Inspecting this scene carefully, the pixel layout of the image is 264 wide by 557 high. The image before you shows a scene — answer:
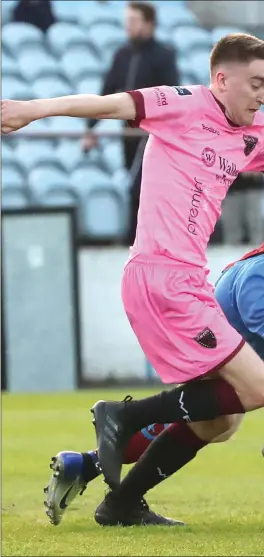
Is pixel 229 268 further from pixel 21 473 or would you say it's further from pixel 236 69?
pixel 21 473

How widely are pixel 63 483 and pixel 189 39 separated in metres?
11.6

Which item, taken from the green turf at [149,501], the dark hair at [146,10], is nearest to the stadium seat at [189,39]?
the dark hair at [146,10]

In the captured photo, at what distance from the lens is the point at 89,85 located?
46.3 ft

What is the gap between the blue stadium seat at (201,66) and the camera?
14.3 m

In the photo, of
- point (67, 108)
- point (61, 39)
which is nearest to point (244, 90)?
point (67, 108)

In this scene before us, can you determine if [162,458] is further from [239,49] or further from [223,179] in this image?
[239,49]

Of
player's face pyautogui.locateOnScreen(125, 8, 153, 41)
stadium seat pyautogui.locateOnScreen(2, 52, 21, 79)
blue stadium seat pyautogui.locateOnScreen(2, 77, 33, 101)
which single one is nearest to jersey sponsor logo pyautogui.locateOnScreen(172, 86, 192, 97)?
player's face pyautogui.locateOnScreen(125, 8, 153, 41)

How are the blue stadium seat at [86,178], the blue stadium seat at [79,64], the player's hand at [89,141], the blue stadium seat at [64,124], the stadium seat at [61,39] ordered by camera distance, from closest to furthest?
the player's hand at [89,141] < the blue stadium seat at [86,178] < the blue stadium seat at [64,124] < the blue stadium seat at [79,64] < the stadium seat at [61,39]

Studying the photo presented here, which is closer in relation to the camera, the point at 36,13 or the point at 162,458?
the point at 162,458

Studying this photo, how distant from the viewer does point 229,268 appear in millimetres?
4582

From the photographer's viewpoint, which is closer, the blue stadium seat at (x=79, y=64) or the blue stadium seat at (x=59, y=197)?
the blue stadium seat at (x=59, y=197)

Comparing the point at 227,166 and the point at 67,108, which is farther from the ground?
the point at 67,108

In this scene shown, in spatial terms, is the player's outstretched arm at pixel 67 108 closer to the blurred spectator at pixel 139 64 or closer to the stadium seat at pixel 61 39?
the blurred spectator at pixel 139 64

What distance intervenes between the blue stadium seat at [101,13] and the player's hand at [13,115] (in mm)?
11905
